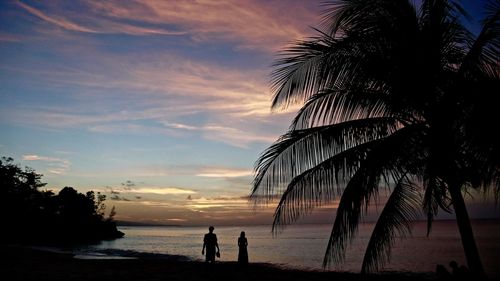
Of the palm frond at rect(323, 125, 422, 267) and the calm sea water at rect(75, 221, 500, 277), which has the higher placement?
the palm frond at rect(323, 125, 422, 267)

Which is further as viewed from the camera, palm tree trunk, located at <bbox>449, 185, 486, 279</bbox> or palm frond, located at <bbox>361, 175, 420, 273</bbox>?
palm frond, located at <bbox>361, 175, 420, 273</bbox>

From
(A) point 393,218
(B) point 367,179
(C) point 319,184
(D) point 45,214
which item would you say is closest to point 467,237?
(A) point 393,218

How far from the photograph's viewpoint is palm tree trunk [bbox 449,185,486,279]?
→ 6.28 metres

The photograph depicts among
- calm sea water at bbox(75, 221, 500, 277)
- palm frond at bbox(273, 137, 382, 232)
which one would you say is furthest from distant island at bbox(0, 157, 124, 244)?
palm frond at bbox(273, 137, 382, 232)

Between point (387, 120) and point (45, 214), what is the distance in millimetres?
80883

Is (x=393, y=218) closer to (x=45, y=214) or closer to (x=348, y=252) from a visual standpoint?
(x=348, y=252)

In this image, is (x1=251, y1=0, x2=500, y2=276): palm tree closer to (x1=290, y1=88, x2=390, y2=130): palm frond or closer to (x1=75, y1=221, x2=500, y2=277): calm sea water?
(x1=290, y1=88, x2=390, y2=130): palm frond

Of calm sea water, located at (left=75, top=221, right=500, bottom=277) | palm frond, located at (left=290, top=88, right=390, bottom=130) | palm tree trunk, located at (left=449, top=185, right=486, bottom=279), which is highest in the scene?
palm frond, located at (left=290, top=88, right=390, bottom=130)

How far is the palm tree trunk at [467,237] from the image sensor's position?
6277 millimetres

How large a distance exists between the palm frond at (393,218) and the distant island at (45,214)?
51.0m

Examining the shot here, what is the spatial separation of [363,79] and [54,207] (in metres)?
86.9

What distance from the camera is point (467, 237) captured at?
6332mm

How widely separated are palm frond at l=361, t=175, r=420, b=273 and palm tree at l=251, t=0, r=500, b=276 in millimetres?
21

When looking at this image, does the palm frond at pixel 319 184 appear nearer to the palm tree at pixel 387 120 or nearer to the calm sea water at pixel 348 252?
the palm tree at pixel 387 120
